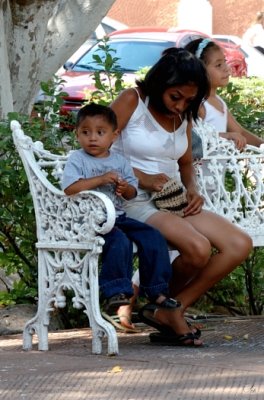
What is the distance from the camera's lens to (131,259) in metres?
5.63

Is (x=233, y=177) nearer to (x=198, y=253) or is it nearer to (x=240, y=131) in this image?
(x=240, y=131)

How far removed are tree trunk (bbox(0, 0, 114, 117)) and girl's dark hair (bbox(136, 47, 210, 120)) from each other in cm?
178

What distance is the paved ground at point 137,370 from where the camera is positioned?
4688mm

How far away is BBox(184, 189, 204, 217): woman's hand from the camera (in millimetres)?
6062

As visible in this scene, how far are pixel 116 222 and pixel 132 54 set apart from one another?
12.5 metres

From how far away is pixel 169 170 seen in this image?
6141 millimetres

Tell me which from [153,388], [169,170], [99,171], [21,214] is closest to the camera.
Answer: [153,388]

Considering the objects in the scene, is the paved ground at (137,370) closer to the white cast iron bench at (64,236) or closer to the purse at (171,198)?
the white cast iron bench at (64,236)

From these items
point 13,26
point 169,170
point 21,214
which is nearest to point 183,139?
point 169,170

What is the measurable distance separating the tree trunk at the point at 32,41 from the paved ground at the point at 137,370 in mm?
2292

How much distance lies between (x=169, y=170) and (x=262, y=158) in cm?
88

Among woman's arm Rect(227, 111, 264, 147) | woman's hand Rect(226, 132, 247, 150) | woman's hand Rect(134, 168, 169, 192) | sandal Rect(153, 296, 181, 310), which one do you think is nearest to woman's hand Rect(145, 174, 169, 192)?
woman's hand Rect(134, 168, 169, 192)

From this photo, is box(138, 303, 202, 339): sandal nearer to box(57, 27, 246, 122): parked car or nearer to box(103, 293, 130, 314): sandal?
box(103, 293, 130, 314): sandal

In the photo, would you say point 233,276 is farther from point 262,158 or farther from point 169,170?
point 169,170
